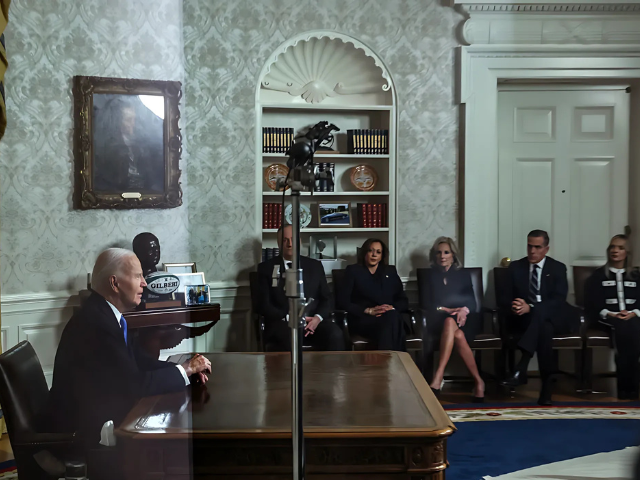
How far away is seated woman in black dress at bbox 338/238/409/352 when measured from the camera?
12.2 feet

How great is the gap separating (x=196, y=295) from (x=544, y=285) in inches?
79.5

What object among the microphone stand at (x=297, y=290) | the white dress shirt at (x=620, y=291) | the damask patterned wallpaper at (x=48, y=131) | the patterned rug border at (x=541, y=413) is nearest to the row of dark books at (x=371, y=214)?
the patterned rug border at (x=541, y=413)

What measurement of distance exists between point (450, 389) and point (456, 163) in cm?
137

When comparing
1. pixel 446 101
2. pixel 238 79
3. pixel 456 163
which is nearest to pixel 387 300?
pixel 456 163

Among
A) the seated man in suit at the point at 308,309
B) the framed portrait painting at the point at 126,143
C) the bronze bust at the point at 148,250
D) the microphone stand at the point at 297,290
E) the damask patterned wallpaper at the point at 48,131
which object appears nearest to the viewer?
the microphone stand at the point at 297,290

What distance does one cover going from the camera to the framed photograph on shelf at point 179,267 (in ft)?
11.3

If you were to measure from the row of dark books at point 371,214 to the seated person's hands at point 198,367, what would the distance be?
2250 mm

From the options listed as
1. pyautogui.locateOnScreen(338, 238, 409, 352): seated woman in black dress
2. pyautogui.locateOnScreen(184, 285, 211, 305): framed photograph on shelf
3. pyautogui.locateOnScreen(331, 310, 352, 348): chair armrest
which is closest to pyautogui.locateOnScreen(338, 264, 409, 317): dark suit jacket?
pyautogui.locateOnScreen(338, 238, 409, 352): seated woman in black dress

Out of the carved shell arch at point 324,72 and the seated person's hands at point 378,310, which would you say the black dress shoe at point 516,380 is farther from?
the carved shell arch at point 324,72

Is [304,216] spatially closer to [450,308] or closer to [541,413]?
[450,308]

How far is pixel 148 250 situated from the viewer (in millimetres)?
3115

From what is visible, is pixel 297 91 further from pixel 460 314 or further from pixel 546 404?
pixel 546 404

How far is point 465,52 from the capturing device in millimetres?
4035

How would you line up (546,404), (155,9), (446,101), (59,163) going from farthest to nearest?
(446,101), (546,404), (155,9), (59,163)
